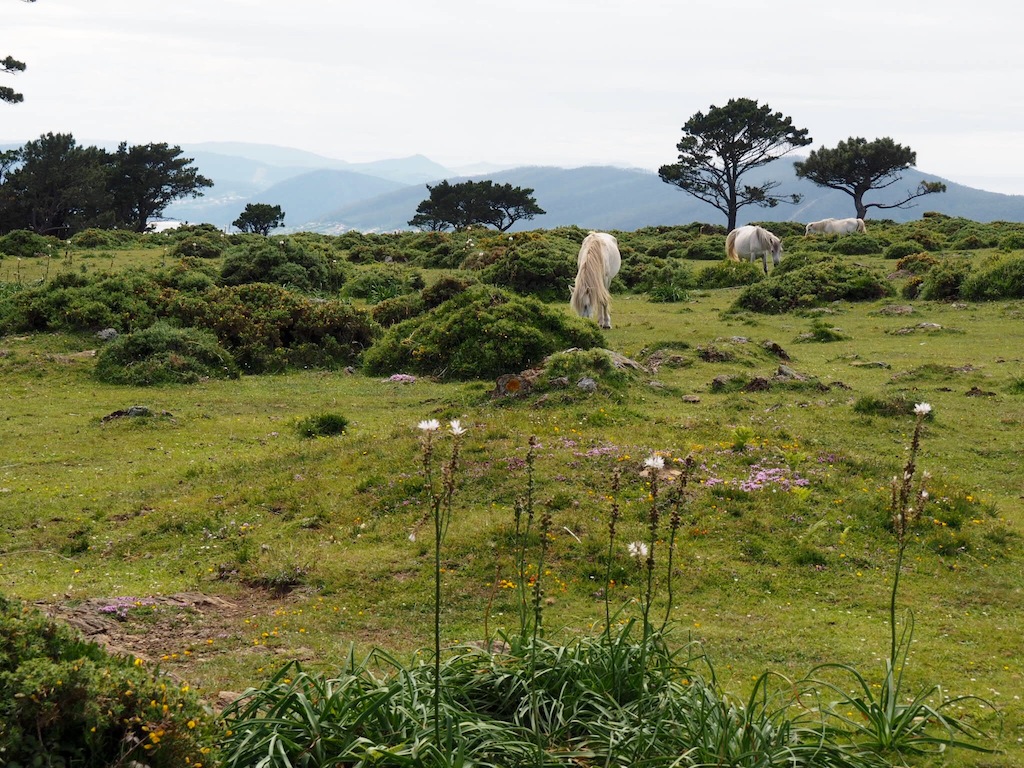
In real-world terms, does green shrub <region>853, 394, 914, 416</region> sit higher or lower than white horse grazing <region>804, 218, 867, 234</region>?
lower

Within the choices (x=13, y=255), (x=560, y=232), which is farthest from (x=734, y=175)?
(x=13, y=255)

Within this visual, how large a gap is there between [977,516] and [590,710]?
20.4 ft

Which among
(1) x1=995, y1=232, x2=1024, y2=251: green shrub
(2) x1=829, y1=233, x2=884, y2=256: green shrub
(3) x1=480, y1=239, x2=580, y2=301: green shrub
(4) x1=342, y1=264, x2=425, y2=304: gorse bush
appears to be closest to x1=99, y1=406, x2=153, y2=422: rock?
(4) x1=342, y1=264, x2=425, y2=304: gorse bush

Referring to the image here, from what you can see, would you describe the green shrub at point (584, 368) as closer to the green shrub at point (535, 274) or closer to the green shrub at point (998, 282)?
the green shrub at point (535, 274)

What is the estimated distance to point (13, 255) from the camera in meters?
33.4

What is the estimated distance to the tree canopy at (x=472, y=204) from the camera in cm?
6681

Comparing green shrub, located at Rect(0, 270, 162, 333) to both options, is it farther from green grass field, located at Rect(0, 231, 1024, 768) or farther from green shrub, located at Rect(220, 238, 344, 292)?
green shrub, located at Rect(220, 238, 344, 292)

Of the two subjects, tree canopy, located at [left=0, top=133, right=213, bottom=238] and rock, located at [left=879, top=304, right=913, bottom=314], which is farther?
tree canopy, located at [left=0, top=133, right=213, bottom=238]

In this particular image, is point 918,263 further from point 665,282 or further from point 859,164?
point 859,164

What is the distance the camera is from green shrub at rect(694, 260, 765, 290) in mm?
31266

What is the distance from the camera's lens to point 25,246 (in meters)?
34.7

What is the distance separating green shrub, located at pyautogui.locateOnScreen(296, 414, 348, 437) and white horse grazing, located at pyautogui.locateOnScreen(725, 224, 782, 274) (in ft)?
73.4

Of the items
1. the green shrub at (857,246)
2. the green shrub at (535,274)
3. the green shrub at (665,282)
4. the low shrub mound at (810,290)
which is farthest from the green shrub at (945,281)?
the green shrub at (857,246)

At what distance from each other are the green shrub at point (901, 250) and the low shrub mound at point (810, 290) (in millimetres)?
8649
